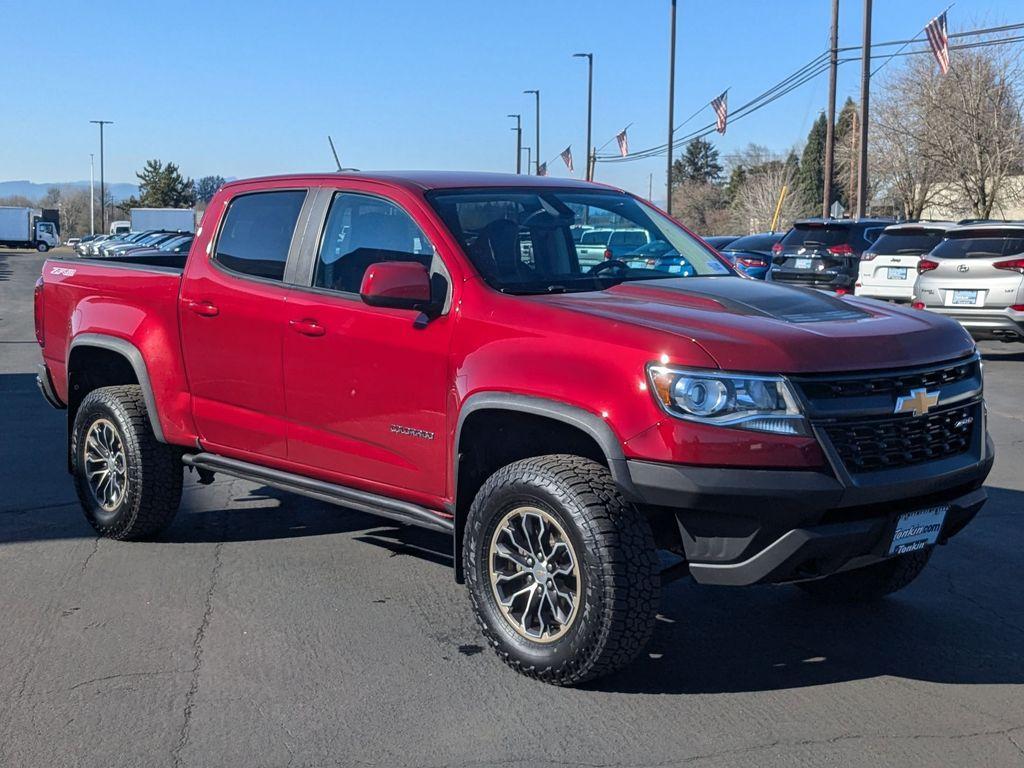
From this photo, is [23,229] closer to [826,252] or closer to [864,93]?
[864,93]

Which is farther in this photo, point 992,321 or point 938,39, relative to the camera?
point 938,39

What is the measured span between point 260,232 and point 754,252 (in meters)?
18.6

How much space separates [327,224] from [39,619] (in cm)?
214

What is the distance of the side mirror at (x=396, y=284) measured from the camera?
15.4 feet

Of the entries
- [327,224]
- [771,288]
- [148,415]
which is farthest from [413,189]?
[148,415]

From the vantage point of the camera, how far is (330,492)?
212 inches

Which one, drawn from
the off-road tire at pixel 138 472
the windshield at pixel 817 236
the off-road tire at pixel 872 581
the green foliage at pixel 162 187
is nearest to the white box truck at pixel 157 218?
the green foliage at pixel 162 187

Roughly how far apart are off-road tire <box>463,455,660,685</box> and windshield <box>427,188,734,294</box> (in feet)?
2.87

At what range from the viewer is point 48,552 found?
6.25 metres

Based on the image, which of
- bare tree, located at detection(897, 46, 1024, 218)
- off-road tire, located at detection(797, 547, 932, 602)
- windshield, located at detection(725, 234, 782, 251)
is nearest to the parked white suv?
windshield, located at detection(725, 234, 782, 251)

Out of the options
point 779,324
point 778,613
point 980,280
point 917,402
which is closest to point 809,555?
point 917,402

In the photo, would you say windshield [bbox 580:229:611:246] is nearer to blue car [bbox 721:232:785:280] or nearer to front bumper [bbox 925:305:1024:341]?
front bumper [bbox 925:305:1024:341]

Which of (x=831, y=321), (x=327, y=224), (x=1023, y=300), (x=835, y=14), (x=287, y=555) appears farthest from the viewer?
(x=835, y=14)

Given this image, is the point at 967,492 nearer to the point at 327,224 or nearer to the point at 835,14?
the point at 327,224
